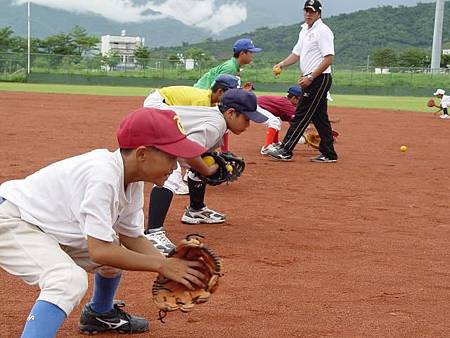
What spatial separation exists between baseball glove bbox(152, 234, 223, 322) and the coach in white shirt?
7.61 m

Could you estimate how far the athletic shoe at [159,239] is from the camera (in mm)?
5618

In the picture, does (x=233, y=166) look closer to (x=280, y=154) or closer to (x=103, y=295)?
(x=103, y=295)

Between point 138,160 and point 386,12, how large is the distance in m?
123

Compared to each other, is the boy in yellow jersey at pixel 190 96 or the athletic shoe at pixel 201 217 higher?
the boy in yellow jersey at pixel 190 96

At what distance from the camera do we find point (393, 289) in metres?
4.91

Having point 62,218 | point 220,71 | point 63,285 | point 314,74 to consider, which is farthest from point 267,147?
point 63,285

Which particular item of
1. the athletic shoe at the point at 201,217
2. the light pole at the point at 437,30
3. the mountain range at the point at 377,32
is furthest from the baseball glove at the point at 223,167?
the mountain range at the point at 377,32

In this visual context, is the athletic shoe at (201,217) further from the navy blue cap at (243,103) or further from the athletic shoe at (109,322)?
the athletic shoe at (109,322)

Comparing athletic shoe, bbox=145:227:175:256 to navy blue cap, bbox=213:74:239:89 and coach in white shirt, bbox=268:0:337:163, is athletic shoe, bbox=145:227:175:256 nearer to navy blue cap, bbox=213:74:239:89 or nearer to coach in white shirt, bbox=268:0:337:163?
navy blue cap, bbox=213:74:239:89

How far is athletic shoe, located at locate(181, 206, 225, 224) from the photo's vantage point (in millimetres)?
6770

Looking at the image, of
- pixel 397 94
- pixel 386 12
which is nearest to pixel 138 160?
pixel 397 94

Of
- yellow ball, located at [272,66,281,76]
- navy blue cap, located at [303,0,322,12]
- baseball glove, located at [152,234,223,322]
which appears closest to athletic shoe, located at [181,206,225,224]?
baseball glove, located at [152,234,223,322]

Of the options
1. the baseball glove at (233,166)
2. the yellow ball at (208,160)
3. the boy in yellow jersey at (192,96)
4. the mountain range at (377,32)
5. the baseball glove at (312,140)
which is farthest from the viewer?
the mountain range at (377,32)

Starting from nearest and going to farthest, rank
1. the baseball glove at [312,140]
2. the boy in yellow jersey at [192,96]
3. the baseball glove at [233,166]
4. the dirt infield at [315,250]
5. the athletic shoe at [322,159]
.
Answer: the dirt infield at [315,250] → the baseball glove at [233,166] → the boy in yellow jersey at [192,96] → the athletic shoe at [322,159] → the baseball glove at [312,140]
